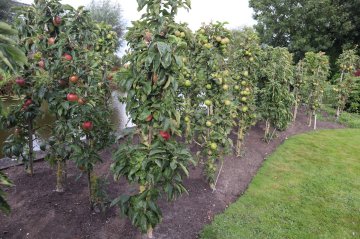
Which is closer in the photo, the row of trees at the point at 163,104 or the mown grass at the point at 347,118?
the row of trees at the point at 163,104

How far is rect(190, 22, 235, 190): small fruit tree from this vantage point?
489 centimetres

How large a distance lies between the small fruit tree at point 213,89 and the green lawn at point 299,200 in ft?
3.07

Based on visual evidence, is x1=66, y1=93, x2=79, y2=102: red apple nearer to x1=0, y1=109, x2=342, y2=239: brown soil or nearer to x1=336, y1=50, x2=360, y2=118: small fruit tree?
x1=0, y1=109, x2=342, y2=239: brown soil

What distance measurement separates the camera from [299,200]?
5.11 meters

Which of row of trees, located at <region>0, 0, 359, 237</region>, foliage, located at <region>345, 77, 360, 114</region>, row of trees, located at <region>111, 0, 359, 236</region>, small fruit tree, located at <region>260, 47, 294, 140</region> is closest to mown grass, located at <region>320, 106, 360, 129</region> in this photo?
foliage, located at <region>345, 77, 360, 114</region>

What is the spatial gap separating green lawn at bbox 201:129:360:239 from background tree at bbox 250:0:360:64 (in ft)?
52.6

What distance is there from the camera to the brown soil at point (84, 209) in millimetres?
3701

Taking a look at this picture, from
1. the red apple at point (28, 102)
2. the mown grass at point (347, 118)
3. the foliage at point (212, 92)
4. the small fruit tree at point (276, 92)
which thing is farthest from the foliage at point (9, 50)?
the mown grass at point (347, 118)

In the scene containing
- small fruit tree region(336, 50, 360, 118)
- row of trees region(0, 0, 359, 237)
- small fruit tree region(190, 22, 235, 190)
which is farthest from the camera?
small fruit tree region(336, 50, 360, 118)

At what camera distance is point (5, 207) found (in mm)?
1759

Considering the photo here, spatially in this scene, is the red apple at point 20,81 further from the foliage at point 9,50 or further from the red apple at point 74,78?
the foliage at point 9,50

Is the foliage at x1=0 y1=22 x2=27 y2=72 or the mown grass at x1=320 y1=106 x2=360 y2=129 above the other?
the foliage at x1=0 y1=22 x2=27 y2=72

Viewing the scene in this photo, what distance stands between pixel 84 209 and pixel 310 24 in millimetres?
22547

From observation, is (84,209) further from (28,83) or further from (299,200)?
(299,200)
